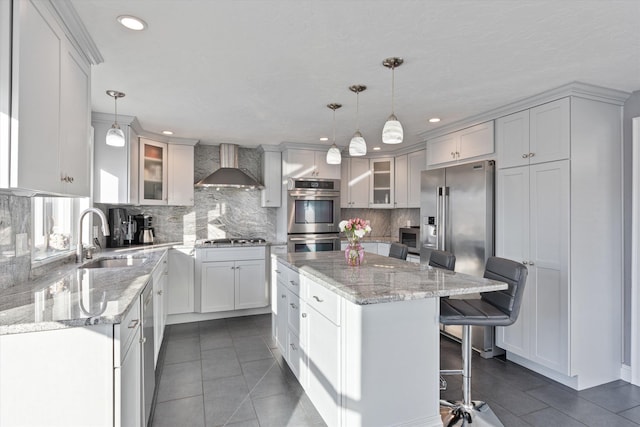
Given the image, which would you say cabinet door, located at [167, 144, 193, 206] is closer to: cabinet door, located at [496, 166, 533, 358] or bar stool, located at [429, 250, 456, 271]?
bar stool, located at [429, 250, 456, 271]

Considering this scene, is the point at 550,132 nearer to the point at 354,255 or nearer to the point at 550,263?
the point at 550,263

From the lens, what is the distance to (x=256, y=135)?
4.37 m

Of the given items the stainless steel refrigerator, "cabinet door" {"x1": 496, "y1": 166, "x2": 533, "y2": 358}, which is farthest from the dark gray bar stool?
"cabinet door" {"x1": 496, "y1": 166, "x2": 533, "y2": 358}

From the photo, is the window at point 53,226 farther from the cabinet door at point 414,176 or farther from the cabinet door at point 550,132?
the cabinet door at point 414,176

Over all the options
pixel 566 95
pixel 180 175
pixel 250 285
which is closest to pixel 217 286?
pixel 250 285

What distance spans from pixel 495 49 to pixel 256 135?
2984mm

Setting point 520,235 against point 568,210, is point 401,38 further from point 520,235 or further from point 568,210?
point 520,235

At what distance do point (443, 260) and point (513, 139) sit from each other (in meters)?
1.44

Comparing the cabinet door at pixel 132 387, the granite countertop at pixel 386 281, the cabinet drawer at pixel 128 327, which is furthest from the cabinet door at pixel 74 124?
the granite countertop at pixel 386 281

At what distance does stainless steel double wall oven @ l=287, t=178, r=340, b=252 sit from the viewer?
481 centimetres

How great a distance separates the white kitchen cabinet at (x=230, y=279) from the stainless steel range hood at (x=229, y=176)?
87 cm

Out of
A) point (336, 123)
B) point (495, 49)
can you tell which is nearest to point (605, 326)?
point (495, 49)

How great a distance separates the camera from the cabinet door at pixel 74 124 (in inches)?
70.1

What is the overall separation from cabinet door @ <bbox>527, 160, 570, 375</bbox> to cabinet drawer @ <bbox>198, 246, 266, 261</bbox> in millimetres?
3119
